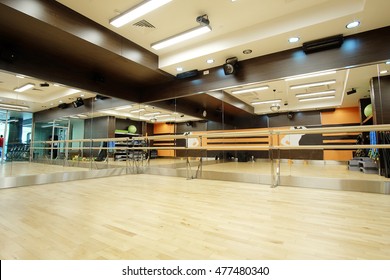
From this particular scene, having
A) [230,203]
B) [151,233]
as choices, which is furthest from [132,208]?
[230,203]

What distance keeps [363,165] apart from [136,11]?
19.6 ft

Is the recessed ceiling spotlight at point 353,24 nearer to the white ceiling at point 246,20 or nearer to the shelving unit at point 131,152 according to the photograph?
the white ceiling at point 246,20

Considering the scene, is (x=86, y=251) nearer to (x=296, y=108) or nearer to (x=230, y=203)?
(x=230, y=203)

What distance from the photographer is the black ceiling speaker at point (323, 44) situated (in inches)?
145

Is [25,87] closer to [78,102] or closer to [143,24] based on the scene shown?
[78,102]

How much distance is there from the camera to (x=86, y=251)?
131 centimetres

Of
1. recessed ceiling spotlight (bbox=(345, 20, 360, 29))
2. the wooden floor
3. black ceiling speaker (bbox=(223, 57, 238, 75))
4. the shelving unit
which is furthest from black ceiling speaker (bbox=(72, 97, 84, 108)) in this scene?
recessed ceiling spotlight (bbox=(345, 20, 360, 29))

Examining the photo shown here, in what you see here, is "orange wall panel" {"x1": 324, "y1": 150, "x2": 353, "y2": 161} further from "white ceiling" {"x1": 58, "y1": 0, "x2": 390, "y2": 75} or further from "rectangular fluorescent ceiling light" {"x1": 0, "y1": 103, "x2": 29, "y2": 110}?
"rectangular fluorescent ceiling light" {"x1": 0, "y1": 103, "x2": 29, "y2": 110}

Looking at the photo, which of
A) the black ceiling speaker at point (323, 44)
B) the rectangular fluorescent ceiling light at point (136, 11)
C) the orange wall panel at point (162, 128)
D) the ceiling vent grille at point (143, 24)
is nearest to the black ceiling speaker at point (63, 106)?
the orange wall panel at point (162, 128)

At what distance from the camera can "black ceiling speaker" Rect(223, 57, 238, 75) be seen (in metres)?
4.64

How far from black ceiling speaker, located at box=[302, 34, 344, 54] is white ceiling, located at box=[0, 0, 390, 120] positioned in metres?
0.09

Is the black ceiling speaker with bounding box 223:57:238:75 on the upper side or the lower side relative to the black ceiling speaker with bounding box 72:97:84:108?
upper

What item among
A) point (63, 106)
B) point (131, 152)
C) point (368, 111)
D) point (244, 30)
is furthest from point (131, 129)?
point (368, 111)

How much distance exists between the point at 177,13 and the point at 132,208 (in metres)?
3.36
